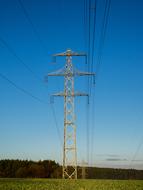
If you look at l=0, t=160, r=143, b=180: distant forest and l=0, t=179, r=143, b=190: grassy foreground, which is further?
l=0, t=160, r=143, b=180: distant forest

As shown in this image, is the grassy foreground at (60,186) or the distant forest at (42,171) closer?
the grassy foreground at (60,186)

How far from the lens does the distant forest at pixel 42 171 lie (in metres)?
114

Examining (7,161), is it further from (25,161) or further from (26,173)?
(26,173)

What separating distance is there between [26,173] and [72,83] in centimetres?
8296

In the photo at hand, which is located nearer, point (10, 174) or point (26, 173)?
point (26, 173)

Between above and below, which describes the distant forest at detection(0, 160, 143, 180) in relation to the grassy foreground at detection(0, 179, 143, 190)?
above

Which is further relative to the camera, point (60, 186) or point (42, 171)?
point (42, 171)

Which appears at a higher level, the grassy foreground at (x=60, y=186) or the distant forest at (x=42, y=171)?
the distant forest at (x=42, y=171)

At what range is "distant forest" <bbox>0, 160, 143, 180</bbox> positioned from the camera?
375 ft

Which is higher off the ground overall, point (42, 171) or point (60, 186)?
point (42, 171)

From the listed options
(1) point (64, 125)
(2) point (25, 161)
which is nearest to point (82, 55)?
(1) point (64, 125)

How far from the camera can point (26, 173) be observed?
118 metres

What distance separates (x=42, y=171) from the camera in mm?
115438

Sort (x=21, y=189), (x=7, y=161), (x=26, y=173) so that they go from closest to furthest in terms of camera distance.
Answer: (x=21, y=189) < (x=26, y=173) < (x=7, y=161)
